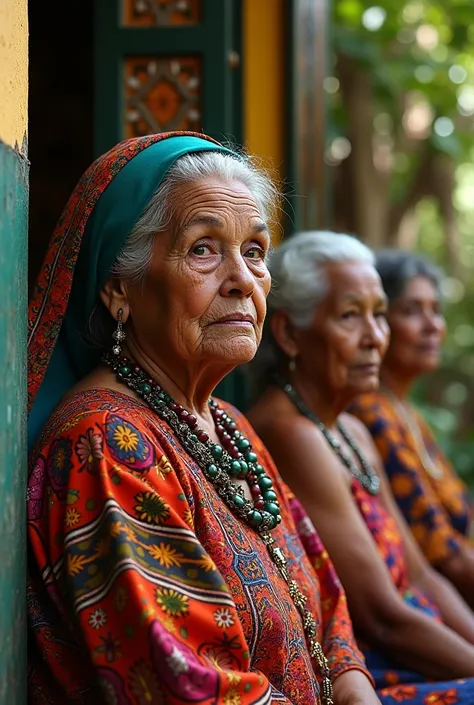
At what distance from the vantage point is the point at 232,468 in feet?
7.63

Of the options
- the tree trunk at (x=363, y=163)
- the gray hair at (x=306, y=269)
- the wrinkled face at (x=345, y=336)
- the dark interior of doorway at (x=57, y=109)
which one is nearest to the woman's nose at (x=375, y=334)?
the wrinkled face at (x=345, y=336)

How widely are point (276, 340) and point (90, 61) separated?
8.26ft

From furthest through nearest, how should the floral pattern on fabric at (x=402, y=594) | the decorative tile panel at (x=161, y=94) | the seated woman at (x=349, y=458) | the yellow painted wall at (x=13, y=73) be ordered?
the decorative tile panel at (x=161, y=94) → the seated woman at (x=349, y=458) → the floral pattern on fabric at (x=402, y=594) → the yellow painted wall at (x=13, y=73)

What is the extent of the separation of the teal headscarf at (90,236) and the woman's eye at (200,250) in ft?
0.50

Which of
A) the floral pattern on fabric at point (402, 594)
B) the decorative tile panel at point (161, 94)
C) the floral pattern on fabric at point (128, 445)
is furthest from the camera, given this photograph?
the decorative tile panel at point (161, 94)

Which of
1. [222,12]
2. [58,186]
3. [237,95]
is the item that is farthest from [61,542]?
[58,186]

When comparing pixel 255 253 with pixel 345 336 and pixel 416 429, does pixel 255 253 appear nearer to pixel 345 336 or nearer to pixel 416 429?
pixel 345 336

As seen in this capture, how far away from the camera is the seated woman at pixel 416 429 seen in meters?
4.20

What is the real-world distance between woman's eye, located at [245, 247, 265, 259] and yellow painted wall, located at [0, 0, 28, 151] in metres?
0.64

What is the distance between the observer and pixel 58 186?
5.33 metres

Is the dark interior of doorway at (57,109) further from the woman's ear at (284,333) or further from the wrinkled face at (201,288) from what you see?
the wrinkled face at (201,288)

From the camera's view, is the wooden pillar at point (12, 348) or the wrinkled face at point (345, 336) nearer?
the wooden pillar at point (12, 348)

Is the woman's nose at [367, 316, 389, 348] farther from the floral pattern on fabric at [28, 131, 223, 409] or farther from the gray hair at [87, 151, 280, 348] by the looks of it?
the floral pattern on fabric at [28, 131, 223, 409]

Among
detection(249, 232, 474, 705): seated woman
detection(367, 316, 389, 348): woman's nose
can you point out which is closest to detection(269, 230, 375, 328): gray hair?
detection(249, 232, 474, 705): seated woman
